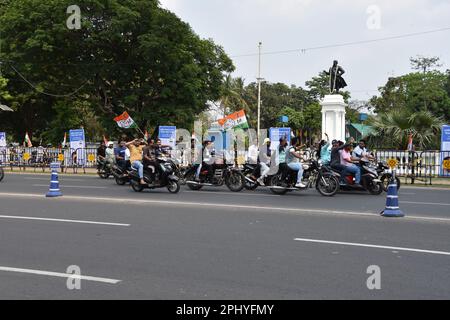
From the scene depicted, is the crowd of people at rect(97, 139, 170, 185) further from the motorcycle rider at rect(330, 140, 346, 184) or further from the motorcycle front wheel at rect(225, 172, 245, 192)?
the motorcycle rider at rect(330, 140, 346, 184)

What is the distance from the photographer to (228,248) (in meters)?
7.42

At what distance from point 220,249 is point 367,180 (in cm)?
908

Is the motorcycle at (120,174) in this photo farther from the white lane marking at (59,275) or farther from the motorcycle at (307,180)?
the white lane marking at (59,275)

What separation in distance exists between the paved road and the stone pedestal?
1343 centimetres

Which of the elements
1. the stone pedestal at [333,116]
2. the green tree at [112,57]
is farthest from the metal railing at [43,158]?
the stone pedestal at [333,116]

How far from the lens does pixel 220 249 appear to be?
735cm

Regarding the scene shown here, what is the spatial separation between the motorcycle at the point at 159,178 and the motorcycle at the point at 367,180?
4.94 m

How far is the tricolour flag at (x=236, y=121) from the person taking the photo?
24125mm

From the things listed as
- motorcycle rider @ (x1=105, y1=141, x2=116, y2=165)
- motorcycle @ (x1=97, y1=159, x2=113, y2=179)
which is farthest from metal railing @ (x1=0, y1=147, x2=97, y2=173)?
motorcycle rider @ (x1=105, y1=141, x2=116, y2=165)

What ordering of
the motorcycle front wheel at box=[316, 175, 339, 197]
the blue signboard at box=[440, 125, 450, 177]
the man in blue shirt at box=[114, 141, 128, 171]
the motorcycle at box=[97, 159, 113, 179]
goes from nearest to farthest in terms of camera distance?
the motorcycle front wheel at box=[316, 175, 339, 197] < the man in blue shirt at box=[114, 141, 128, 171] < the blue signboard at box=[440, 125, 450, 177] < the motorcycle at box=[97, 159, 113, 179]

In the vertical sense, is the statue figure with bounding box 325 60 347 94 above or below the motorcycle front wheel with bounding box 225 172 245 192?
→ above

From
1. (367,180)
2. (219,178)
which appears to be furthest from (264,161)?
(367,180)

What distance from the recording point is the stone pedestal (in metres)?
26.0

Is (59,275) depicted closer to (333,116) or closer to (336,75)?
(333,116)
